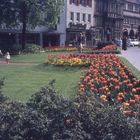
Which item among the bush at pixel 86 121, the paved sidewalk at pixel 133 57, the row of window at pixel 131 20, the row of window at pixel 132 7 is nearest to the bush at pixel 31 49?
the paved sidewalk at pixel 133 57

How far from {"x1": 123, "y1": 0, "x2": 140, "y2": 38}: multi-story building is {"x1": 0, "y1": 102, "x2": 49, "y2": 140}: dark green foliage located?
287 ft

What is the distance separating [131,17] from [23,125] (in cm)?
9472

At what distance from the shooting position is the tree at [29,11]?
44469 millimetres

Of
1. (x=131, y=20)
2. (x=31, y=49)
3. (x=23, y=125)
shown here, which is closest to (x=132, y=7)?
(x=131, y=20)

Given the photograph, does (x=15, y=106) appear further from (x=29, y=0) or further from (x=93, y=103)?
(x=29, y=0)

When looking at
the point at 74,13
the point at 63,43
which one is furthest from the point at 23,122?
the point at 74,13

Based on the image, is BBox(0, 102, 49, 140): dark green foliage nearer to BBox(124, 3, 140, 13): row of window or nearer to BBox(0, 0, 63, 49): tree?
BBox(0, 0, 63, 49): tree

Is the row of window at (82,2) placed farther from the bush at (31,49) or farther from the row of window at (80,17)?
the bush at (31,49)

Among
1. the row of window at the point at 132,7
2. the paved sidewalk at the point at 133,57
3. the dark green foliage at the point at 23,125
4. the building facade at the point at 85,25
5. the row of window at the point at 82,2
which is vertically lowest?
the paved sidewalk at the point at 133,57

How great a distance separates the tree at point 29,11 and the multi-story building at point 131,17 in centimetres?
4864

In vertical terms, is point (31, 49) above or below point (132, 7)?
below

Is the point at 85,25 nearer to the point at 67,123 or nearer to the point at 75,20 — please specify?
the point at 75,20

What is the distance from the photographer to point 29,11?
147 feet

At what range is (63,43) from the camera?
66.2 m
